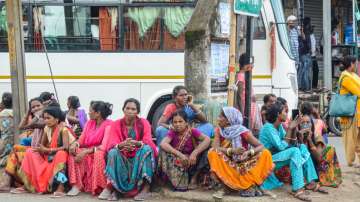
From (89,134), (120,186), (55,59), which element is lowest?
(120,186)

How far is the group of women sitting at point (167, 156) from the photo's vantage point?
6852mm

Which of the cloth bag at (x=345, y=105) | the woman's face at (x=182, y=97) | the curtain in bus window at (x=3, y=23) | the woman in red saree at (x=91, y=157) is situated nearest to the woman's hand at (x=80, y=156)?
the woman in red saree at (x=91, y=157)

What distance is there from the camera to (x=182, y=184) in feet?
23.4

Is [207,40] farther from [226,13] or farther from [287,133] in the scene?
[287,133]

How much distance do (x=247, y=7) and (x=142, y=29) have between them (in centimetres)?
459

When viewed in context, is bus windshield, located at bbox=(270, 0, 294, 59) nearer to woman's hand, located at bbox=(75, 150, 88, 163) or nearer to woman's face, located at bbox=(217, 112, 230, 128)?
woman's face, located at bbox=(217, 112, 230, 128)

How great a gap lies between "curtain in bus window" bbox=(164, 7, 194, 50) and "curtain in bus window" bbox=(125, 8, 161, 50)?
17 centimetres

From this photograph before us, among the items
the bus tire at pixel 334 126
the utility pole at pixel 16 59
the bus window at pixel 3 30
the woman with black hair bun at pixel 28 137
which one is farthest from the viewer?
the bus tire at pixel 334 126

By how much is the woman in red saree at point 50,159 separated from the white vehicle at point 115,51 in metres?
4.04

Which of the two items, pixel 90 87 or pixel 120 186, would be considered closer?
pixel 120 186

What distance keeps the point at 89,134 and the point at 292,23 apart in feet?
18.3

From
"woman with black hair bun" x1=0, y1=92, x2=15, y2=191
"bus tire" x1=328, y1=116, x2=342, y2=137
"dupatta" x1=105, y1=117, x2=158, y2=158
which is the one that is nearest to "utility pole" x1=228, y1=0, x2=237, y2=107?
"dupatta" x1=105, y1=117, x2=158, y2=158

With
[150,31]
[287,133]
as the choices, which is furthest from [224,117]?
[150,31]

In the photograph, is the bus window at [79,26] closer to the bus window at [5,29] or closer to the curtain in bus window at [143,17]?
the bus window at [5,29]
